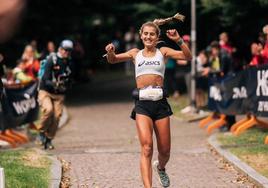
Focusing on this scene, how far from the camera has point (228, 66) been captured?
52.4 feet

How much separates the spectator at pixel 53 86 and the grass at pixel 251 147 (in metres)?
3.19

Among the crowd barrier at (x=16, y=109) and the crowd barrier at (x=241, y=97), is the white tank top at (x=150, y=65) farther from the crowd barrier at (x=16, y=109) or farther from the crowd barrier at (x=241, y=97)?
the crowd barrier at (x=16, y=109)

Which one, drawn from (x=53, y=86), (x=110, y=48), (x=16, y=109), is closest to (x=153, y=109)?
(x=110, y=48)

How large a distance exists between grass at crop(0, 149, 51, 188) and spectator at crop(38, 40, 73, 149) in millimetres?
1511

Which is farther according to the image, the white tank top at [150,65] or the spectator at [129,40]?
the spectator at [129,40]

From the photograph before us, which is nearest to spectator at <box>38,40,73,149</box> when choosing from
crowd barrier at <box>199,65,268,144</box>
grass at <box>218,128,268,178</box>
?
grass at <box>218,128,268,178</box>

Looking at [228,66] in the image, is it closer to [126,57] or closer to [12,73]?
[12,73]

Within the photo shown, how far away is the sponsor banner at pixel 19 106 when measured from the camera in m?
14.7

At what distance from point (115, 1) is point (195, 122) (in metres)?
8.73

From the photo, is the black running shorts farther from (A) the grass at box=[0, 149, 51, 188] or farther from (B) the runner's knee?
(A) the grass at box=[0, 149, 51, 188]

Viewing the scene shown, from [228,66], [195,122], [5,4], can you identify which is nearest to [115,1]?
[195,122]

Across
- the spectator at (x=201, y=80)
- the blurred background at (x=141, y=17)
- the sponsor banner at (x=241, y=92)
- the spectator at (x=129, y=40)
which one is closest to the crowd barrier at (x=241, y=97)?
the sponsor banner at (x=241, y=92)

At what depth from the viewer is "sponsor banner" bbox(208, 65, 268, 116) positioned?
43.6 feet

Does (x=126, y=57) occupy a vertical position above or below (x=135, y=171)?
above
